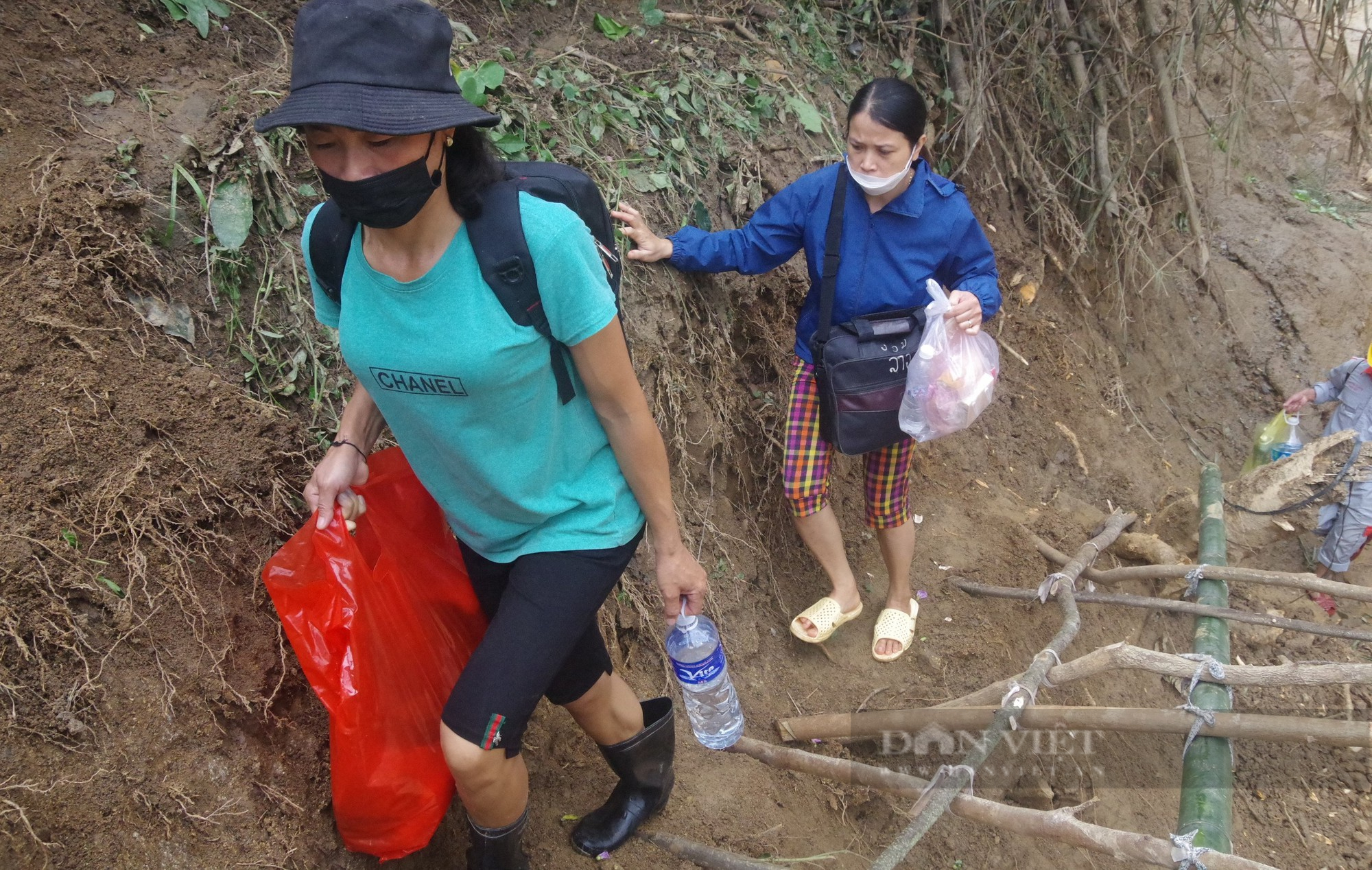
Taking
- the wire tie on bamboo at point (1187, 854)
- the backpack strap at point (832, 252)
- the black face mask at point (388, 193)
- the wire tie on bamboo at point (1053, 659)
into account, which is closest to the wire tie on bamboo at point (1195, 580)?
the wire tie on bamboo at point (1053, 659)

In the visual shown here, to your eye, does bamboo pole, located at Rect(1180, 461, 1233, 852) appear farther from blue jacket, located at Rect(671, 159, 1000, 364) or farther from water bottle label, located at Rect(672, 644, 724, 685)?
blue jacket, located at Rect(671, 159, 1000, 364)

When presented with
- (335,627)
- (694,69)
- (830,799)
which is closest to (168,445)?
(335,627)

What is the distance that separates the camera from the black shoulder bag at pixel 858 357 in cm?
304

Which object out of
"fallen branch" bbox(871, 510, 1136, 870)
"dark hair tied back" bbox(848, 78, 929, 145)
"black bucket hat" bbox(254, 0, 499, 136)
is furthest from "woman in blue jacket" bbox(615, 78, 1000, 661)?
"black bucket hat" bbox(254, 0, 499, 136)

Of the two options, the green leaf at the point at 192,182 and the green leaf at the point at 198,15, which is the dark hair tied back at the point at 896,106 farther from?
the green leaf at the point at 198,15

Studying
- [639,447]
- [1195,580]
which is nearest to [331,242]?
[639,447]

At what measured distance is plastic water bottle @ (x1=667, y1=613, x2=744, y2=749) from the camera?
2.12m

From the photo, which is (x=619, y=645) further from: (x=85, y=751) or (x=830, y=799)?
(x=85, y=751)

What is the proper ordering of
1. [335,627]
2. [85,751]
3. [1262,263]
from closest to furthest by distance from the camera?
1. [85,751]
2. [335,627]
3. [1262,263]

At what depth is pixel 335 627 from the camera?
1852 millimetres

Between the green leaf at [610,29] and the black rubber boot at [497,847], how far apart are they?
125 inches

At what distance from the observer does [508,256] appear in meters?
1.55

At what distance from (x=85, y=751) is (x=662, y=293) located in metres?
2.17

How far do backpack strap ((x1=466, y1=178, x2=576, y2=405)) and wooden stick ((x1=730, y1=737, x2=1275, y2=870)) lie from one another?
1.47m
